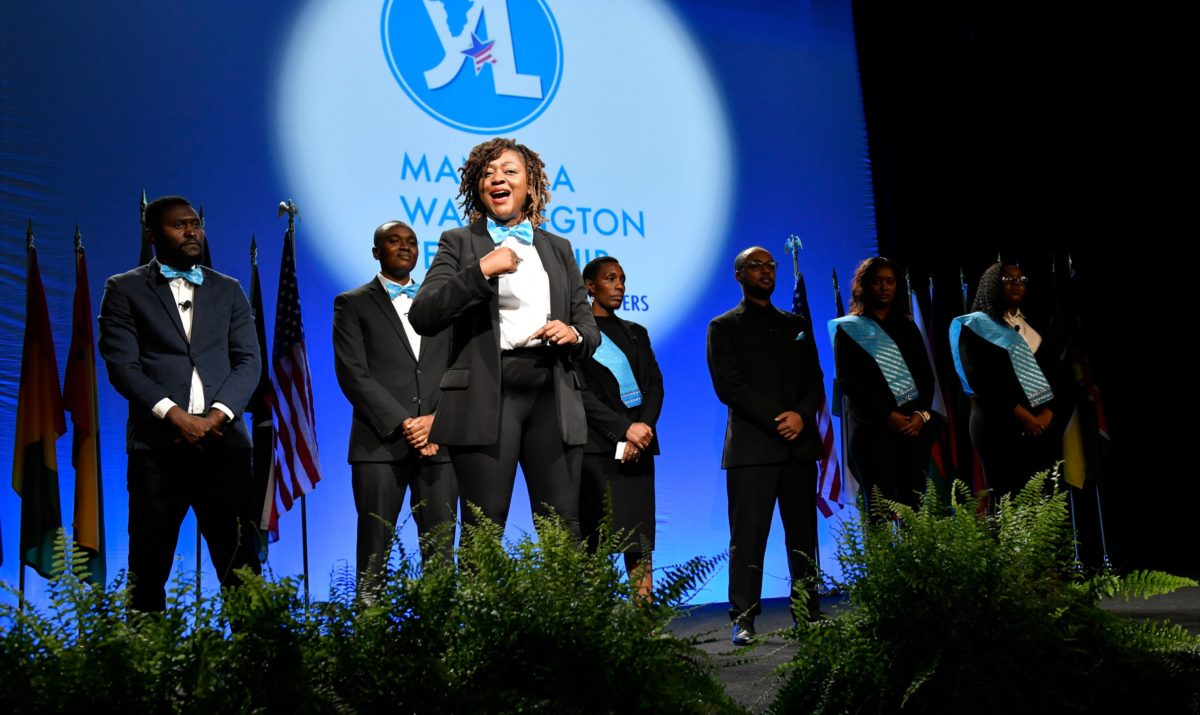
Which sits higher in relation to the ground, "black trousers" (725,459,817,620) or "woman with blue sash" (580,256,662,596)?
"woman with blue sash" (580,256,662,596)

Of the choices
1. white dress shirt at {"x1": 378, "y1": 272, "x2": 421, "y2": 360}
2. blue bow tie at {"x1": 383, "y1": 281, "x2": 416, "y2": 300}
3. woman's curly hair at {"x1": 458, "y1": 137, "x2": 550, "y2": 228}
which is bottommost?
Result: white dress shirt at {"x1": 378, "y1": 272, "x2": 421, "y2": 360}

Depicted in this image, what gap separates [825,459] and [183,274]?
10.0ft

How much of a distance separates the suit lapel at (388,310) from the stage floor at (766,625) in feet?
4.09

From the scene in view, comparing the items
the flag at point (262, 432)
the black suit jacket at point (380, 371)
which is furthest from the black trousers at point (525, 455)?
the flag at point (262, 432)

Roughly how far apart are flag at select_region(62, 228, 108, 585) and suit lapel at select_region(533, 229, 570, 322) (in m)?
2.08

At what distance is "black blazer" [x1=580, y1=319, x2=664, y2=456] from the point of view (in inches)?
148

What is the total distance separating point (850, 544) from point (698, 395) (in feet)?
12.3

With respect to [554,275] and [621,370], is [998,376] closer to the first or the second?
[621,370]

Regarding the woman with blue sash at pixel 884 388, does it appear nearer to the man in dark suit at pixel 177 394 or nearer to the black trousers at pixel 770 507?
the black trousers at pixel 770 507

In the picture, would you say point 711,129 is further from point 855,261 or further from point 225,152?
point 225,152

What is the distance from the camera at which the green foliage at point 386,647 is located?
3.38 ft

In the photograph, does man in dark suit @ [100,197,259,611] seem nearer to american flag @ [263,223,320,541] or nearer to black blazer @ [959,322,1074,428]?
american flag @ [263,223,320,541]

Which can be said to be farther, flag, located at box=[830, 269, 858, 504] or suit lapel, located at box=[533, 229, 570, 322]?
flag, located at box=[830, 269, 858, 504]

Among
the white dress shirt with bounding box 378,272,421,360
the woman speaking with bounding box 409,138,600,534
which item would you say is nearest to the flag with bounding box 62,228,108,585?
the white dress shirt with bounding box 378,272,421,360
